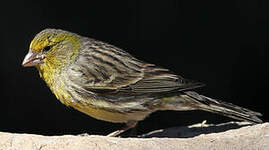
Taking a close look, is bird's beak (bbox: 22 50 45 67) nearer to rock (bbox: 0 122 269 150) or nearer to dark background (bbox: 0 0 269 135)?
rock (bbox: 0 122 269 150)

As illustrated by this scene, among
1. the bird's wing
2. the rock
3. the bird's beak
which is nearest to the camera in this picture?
the rock

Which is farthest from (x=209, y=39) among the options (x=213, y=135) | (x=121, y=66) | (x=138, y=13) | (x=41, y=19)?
(x=213, y=135)

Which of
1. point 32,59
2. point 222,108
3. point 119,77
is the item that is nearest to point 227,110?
point 222,108

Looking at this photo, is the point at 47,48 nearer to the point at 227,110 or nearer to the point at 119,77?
the point at 119,77

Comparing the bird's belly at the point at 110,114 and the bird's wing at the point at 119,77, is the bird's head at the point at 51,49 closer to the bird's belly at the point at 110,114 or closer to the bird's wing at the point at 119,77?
the bird's wing at the point at 119,77

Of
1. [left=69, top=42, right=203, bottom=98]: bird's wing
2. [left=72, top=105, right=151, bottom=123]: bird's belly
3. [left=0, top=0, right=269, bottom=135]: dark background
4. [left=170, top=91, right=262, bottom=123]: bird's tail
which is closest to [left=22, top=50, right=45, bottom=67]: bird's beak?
[left=69, top=42, right=203, bottom=98]: bird's wing
